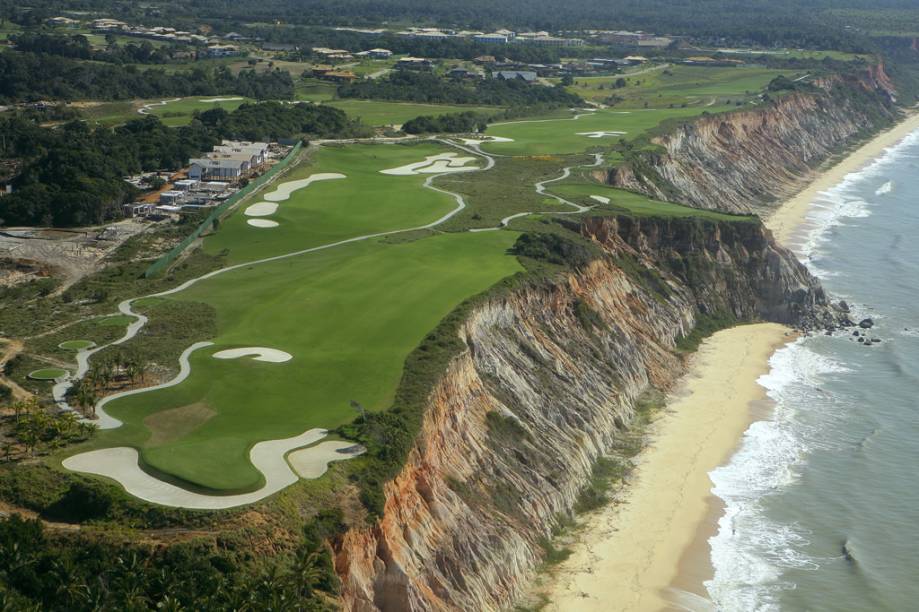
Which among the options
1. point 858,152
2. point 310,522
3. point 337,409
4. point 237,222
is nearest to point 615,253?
point 237,222

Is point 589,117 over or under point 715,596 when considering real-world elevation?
over

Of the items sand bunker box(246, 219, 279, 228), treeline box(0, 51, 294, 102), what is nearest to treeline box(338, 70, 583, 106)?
treeline box(0, 51, 294, 102)

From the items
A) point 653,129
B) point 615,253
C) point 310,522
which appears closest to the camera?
point 310,522

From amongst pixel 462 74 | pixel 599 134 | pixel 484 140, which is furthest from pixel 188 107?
pixel 462 74

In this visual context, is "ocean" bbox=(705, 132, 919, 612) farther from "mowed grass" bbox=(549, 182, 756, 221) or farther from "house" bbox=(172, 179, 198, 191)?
"house" bbox=(172, 179, 198, 191)

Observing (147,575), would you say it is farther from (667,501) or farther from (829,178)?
(829,178)

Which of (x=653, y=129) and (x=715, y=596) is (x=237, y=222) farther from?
(x=653, y=129)
